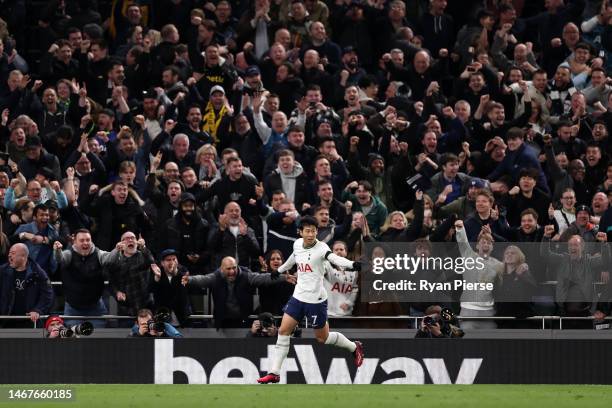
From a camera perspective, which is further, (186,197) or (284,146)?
(284,146)

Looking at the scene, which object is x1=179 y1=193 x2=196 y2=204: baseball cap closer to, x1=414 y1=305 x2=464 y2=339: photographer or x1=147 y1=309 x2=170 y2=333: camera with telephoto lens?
x1=147 y1=309 x2=170 y2=333: camera with telephoto lens

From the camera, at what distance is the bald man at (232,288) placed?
1744cm

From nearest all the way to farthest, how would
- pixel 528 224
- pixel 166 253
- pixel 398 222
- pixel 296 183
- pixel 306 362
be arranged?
pixel 306 362, pixel 166 253, pixel 528 224, pixel 398 222, pixel 296 183

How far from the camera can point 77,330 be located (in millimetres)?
17016

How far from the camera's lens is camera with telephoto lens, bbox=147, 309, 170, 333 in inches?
672

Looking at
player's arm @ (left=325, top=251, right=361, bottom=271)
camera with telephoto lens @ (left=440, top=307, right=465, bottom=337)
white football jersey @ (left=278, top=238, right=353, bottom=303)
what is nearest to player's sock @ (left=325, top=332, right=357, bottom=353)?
white football jersey @ (left=278, top=238, right=353, bottom=303)

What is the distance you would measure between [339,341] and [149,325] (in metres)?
2.68

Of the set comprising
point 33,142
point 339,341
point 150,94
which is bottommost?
point 339,341

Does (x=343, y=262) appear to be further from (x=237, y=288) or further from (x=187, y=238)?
(x=187, y=238)

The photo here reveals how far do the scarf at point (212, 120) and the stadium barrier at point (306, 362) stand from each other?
447 cm

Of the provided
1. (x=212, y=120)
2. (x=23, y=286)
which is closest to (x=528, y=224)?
(x=212, y=120)
